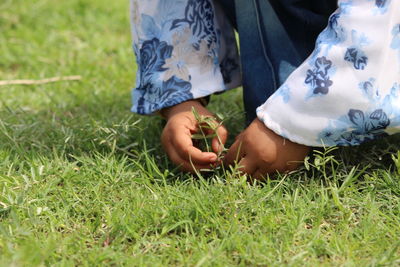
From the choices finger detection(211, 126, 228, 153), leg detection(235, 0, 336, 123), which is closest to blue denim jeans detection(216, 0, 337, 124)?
leg detection(235, 0, 336, 123)

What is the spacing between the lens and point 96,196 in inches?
57.2

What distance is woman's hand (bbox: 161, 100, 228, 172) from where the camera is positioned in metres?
1.50

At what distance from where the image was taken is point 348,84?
4.54 ft

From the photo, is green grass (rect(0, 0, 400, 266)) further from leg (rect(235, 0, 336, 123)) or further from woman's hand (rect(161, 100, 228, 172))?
leg (rect(235, 0, 336, 123))

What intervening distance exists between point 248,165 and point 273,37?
0.34 m

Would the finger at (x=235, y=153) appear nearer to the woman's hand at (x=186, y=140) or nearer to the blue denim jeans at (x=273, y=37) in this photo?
the woman's hand at (x=186, y=140)

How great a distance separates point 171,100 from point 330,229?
1.68 feet

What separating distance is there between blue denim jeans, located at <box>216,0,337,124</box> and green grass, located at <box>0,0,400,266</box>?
14 centimetres

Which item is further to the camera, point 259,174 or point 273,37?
point 273,37

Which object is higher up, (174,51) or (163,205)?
(174,51)

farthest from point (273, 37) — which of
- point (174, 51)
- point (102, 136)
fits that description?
point (102, 136)

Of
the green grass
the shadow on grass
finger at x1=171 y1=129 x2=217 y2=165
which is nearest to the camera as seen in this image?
the green grass

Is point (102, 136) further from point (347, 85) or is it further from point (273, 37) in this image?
point (347, 85)

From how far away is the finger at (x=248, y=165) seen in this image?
1465mm
